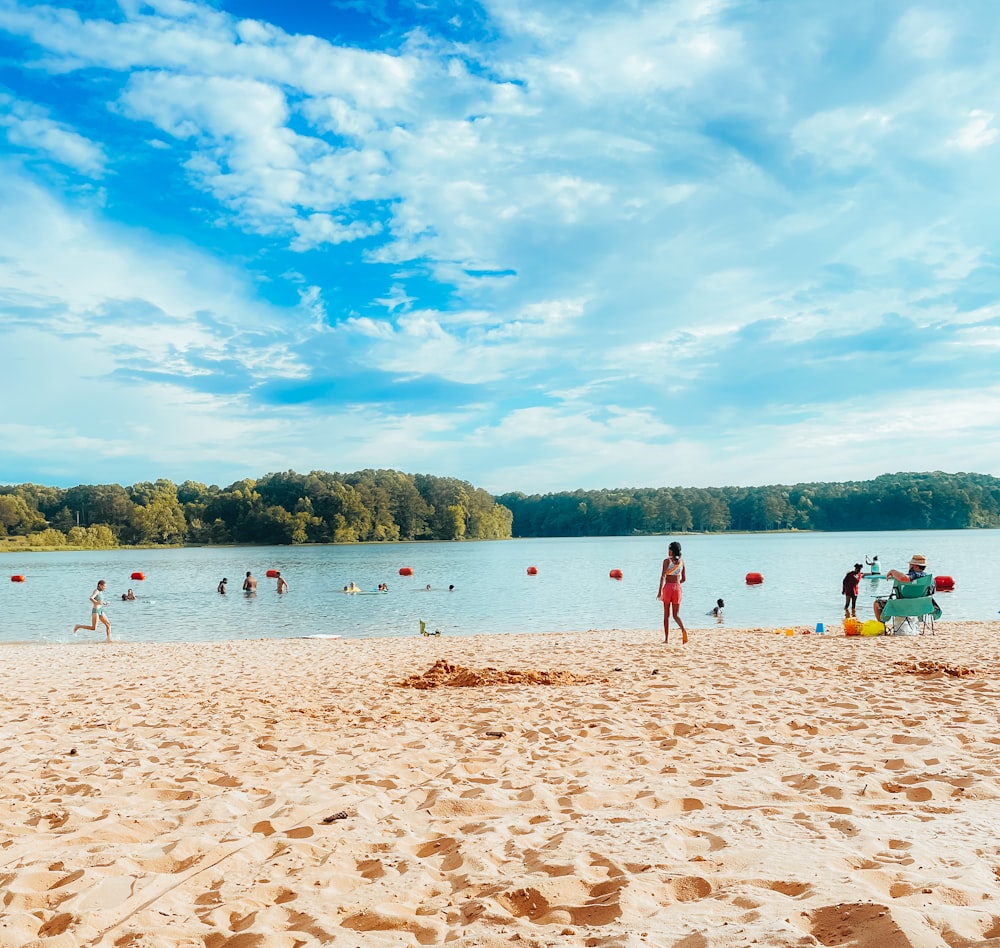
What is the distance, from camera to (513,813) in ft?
15.0

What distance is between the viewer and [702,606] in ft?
89.7

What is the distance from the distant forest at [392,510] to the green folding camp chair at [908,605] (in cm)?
9969

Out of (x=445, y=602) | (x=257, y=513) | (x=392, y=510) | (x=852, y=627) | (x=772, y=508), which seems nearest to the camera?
(x=852, y=627)

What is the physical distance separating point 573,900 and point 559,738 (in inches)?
135

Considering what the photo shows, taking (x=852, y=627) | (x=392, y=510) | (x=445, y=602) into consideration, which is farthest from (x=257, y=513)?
(x=852, y=627)

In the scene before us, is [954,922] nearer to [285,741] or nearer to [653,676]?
[285,741]

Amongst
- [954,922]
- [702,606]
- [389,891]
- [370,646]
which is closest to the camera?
[954,922]

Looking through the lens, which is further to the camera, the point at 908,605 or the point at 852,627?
the point at 852,627

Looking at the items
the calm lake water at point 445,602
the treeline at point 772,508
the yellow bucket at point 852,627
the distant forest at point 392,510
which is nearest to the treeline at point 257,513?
the distant forest at point 392,510

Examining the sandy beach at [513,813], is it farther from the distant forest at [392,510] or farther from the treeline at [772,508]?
the treeline at [772,508]

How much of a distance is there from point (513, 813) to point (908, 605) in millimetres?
13042

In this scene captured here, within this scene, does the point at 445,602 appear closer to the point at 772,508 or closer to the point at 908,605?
the point at 908,605

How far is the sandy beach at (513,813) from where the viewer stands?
3037 mm

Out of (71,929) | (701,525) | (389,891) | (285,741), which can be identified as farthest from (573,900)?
(701,525)
